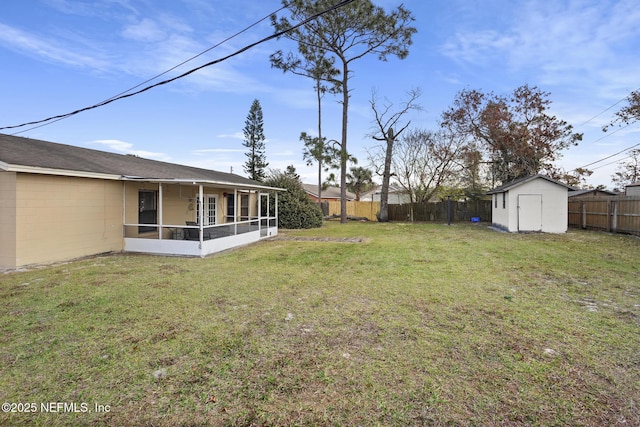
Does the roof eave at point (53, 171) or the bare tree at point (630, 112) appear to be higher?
the bare tree at point (630, 112)

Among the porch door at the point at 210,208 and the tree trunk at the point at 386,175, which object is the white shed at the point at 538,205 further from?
the porch door at the point at 210,208

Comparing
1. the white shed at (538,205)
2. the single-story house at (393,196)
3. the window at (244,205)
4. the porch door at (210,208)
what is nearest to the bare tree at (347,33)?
the window at (244,205)

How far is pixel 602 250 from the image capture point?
9.70 m

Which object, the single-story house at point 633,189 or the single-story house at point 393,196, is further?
the single-story house at point 393,196

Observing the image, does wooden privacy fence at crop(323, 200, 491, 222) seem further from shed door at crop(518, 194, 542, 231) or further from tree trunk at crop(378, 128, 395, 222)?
shed door at crop(518, 194, 542, 231)

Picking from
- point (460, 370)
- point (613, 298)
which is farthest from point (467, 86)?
point (460, 370)

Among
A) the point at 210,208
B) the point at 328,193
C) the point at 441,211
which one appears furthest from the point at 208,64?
the point at 328,193

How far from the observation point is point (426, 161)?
81.9ft

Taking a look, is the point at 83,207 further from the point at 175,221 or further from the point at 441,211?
the point at 441,211

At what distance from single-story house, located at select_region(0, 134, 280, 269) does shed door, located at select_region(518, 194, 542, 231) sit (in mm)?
12293

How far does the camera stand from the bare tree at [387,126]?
2342 centimetres

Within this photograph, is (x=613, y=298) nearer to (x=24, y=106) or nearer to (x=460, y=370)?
(x=460, y=370)

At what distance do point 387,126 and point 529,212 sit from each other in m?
12.1

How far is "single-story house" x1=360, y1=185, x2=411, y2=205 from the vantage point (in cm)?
A: 2791
